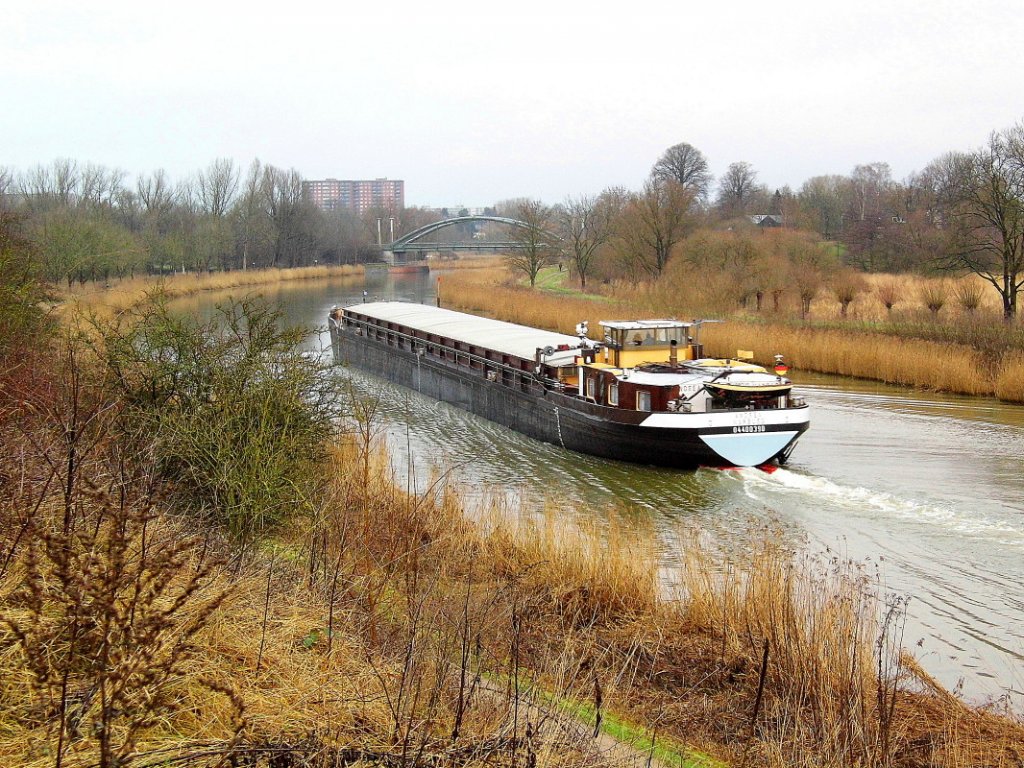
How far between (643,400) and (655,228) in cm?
3116

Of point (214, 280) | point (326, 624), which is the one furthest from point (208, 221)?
point (326, 624)

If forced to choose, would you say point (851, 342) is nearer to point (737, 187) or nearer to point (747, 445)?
point (747, 445)

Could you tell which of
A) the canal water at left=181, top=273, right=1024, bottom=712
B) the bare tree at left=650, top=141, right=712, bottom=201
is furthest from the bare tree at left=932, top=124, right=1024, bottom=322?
the bare tree at left=650, top=141, right=712, bottom=201

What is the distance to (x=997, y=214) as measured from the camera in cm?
2948

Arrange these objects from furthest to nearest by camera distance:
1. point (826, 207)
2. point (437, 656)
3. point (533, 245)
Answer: point (826, 207) → point (533, 245) → point (437, 656)

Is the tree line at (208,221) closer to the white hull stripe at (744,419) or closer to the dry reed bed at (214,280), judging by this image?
the dry reed bed at (214,280)

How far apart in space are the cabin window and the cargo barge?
0.02 meters

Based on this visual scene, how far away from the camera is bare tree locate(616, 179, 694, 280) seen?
4734 cm

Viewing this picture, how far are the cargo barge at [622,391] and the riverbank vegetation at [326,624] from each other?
3888 millimetres

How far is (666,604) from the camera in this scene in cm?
945

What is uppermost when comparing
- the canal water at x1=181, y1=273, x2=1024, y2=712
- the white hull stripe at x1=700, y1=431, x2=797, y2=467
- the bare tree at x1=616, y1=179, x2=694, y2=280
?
the bare tree at x1=616, y1=179, x2=694, y2=280

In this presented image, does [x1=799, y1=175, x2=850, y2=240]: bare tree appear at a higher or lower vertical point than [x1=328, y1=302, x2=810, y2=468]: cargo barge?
higher

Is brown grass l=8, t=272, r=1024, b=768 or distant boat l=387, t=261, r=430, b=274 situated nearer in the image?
brown grass l=8, t=272, r=1024, b=768

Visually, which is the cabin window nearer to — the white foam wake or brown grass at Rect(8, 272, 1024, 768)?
the white foam wake
